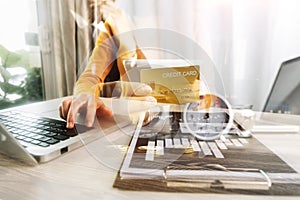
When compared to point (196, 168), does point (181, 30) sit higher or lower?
higher

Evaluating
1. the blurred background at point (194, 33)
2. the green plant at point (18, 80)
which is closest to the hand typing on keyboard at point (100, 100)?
the green plant at point (18, 80)

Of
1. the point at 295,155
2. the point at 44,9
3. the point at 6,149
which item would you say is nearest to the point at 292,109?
the point at 295,155

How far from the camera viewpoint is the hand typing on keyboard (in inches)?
23.8

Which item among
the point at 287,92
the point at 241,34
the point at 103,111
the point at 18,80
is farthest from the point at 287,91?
the point at 18,80

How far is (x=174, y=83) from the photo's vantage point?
0.62 meters

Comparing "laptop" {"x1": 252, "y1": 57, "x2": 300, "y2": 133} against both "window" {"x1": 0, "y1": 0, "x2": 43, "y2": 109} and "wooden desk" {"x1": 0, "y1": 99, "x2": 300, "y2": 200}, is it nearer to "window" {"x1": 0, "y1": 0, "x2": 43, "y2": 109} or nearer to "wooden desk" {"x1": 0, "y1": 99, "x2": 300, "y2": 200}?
"wooden desk" {"x1": 0, "y1": 99, "x2": 300, "y2": 200}

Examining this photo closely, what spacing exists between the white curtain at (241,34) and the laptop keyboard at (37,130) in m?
0.68

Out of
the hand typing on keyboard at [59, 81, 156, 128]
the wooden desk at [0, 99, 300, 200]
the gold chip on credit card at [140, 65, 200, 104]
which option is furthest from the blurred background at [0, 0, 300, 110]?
A: the wooden desk at [0, 99, 300, 200]

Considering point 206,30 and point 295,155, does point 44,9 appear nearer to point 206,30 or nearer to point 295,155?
point 206,30

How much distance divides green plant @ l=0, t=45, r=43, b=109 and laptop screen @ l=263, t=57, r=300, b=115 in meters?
0.87

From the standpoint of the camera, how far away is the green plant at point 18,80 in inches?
30.0

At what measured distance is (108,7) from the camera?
1.20 metres

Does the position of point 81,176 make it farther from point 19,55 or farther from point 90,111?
point 19,55

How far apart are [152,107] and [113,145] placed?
0.63ft
